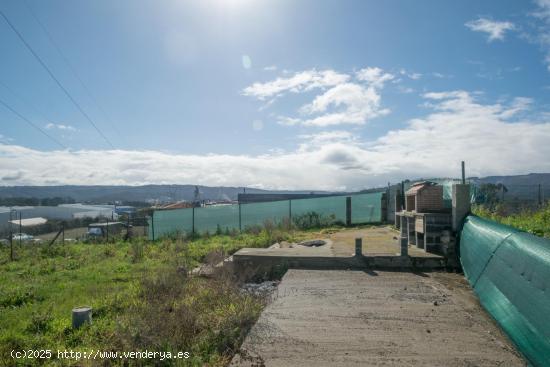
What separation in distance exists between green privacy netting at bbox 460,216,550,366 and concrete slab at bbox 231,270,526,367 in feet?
0.80

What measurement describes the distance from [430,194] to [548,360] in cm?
548

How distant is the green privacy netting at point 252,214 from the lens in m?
17.0

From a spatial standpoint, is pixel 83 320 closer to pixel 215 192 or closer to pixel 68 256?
pixel 68 256

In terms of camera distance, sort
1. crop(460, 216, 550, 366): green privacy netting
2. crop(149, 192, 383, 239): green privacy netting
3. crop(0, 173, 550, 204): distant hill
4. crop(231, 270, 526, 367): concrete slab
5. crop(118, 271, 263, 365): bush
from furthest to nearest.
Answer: crop(0, 173, 550, 204): distant hill → crop(149, 192, 383, 239): green privacy netting → crop(118, 271, 263, 365): bush → crop(231, 270, 526, 367): concrete slab → crop(460, 216, 550, 366): green privacy netting

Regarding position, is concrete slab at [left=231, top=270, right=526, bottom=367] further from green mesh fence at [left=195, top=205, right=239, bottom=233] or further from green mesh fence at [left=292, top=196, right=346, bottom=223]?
green mesh fence at [left=195, top=205, right=239, bottom=233]

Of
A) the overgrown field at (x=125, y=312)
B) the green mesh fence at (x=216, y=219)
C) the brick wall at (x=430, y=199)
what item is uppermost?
the brick wall at (x=430, y=199)

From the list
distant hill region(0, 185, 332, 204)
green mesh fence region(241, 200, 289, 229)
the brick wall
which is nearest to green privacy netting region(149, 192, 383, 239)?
green mesh fence region(241, 200, 289, 229)

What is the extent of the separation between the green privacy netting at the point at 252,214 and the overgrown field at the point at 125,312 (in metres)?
7.20

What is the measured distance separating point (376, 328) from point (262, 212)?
14.1m

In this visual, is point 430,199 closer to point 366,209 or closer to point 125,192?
point 366,209

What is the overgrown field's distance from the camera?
4.27m

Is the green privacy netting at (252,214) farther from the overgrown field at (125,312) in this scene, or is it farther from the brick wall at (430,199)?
the brick wall at (430,199)

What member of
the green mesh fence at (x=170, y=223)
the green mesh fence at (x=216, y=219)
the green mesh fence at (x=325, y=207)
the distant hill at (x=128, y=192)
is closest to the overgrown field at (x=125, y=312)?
the green mesh fence at (x=170, y=223)

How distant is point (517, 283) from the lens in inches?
162
